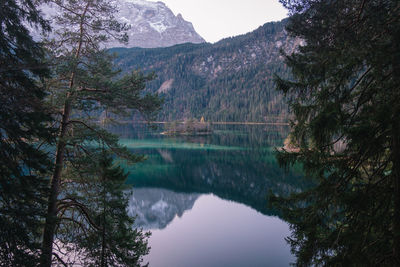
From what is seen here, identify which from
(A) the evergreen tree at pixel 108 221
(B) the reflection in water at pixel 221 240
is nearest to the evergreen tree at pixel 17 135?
(A) the evergreen tree at pixel 108 221

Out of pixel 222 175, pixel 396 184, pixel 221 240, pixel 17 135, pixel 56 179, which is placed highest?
pixel 17 135

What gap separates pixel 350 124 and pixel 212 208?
963 inches

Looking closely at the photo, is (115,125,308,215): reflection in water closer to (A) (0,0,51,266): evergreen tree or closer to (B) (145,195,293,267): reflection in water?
(B) (145,195,293,267): reflection in water

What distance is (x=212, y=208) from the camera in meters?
27.2

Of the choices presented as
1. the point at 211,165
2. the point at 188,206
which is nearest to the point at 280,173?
the point at 211,165

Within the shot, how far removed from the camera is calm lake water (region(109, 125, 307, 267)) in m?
16.9

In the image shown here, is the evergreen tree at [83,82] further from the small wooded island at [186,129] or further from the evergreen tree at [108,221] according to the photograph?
the small wooded island at [186,129]

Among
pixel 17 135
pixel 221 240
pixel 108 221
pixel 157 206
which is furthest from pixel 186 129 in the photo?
pixel 17 135

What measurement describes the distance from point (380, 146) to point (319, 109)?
46.6 inches

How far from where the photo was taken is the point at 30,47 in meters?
5.41

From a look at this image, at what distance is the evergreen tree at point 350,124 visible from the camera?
3623 mm

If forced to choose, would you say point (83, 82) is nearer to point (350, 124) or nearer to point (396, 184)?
point (350, 124)

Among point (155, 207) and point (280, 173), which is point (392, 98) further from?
point (280, 173)

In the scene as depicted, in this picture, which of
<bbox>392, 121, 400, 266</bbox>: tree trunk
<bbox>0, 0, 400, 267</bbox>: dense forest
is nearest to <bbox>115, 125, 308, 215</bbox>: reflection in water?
<bbox>0, 0, 400, 267</bbox>: dense forest
